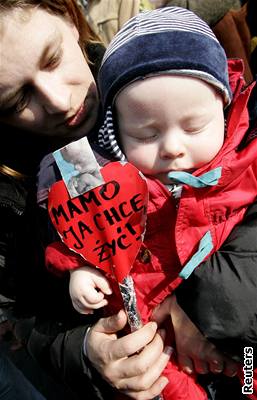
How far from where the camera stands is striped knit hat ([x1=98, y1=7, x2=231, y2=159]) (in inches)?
42.7

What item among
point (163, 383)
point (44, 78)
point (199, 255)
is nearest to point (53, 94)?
point (44, 78)

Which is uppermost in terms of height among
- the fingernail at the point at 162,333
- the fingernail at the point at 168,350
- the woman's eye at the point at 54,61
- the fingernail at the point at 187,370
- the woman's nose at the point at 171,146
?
the woman's eye at the point at 54,61

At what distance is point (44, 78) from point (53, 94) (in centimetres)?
6

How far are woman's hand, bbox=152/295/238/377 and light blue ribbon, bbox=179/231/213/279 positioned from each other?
0.20 m

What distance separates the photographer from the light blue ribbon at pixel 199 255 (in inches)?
43.4

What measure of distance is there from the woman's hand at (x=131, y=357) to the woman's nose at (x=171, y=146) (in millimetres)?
424

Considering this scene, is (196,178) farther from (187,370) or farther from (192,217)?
(187,370)

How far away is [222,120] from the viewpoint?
118 centimetres

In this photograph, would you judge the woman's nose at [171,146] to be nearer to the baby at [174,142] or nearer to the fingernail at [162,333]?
the baby at [174,142]

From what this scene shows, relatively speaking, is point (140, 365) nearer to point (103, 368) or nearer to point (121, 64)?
point (103, 368)

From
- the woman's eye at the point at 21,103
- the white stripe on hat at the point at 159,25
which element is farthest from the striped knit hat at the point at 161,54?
the woman's eye at the point at 21,103

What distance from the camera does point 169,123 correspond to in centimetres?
112

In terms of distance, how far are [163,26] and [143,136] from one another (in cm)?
27

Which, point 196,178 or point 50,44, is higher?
point 50,44
